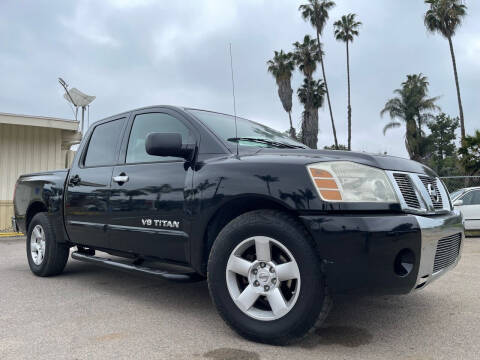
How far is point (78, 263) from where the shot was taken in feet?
19.7

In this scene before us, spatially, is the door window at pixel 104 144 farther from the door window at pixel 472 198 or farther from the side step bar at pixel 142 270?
the door window at pixel 472 198

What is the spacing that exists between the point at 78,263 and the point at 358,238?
4.69m

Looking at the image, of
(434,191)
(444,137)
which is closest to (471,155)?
(434,191)

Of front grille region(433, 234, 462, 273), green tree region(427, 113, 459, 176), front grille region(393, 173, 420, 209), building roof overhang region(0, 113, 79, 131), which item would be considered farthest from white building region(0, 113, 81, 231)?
green tree region(427, 113, 459, 176)

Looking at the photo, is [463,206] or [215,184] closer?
[215,184]

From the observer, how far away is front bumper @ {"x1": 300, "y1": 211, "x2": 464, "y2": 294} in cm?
239

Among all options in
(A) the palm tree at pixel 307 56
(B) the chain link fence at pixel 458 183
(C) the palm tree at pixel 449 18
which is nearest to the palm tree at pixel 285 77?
(A) the palm tree at pixel 307 56

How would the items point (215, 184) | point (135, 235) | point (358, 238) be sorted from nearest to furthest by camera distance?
point (358, 238) → point (215, 184) → point (135, 235)

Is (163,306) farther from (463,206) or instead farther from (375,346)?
(463,206)

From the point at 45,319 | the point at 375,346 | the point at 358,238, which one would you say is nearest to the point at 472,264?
the point at 375,346

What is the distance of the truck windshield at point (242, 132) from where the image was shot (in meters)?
3.44

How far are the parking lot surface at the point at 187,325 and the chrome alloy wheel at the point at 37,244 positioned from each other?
43 centimetres

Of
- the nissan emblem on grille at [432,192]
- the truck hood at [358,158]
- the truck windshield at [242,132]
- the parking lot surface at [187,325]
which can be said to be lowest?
the parking lot surface at [187,325]

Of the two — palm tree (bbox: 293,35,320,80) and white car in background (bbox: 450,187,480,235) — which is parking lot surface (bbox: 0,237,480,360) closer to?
white car in background (bbox: 450,187,480,235)
